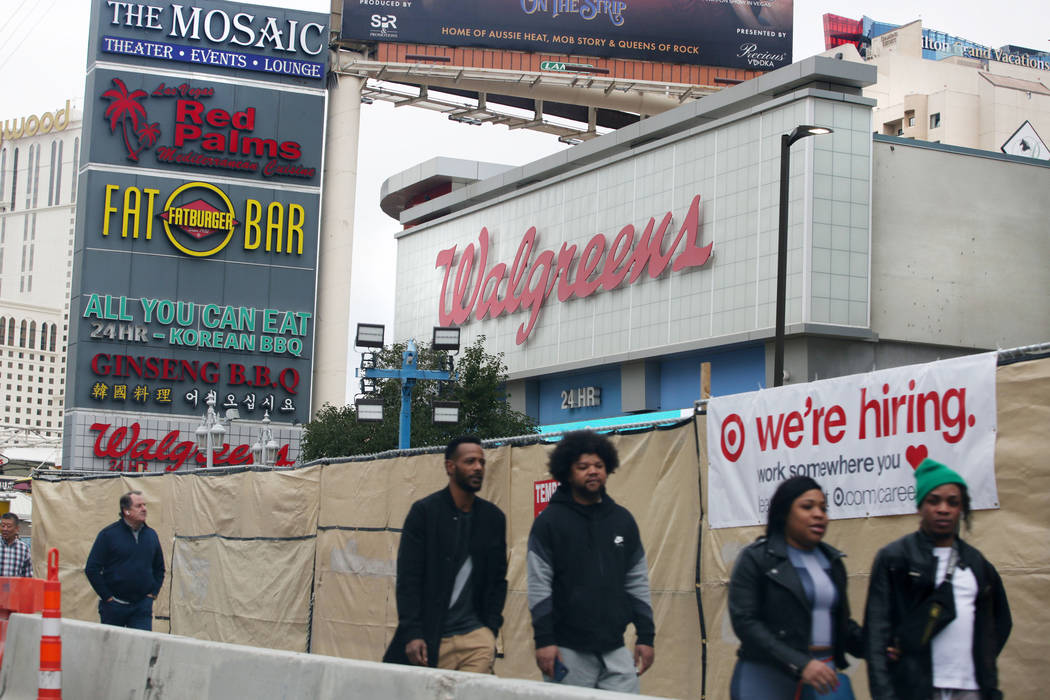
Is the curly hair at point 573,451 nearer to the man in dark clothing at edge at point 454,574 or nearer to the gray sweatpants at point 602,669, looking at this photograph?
the man in dark clothing at edge at point 454,574

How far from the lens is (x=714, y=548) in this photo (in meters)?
9.30

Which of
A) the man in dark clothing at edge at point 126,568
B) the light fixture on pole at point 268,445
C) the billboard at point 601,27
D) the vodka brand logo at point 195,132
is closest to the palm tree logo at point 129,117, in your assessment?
the vodka brand logo at point 195,132

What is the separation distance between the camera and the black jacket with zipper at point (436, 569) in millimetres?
7734

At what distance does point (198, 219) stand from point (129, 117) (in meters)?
4.11

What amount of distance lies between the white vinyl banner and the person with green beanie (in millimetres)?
1726

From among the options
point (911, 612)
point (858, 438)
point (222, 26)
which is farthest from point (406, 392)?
point (222, 26)

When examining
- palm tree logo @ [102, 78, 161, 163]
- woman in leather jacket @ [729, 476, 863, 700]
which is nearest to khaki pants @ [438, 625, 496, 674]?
woman in leather jacket @ [729, 476, 863, 700]

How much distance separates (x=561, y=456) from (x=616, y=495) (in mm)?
3072

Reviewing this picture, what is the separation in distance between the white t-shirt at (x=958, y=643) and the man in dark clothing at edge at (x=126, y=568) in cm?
804

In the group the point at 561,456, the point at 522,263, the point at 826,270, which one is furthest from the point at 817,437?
the point at 522,263

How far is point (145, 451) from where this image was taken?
4878 cm

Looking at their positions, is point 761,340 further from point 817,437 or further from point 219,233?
point 817,437

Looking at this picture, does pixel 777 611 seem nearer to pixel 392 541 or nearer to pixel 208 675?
pixel 208 675

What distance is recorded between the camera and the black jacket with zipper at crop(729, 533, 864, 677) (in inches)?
225
